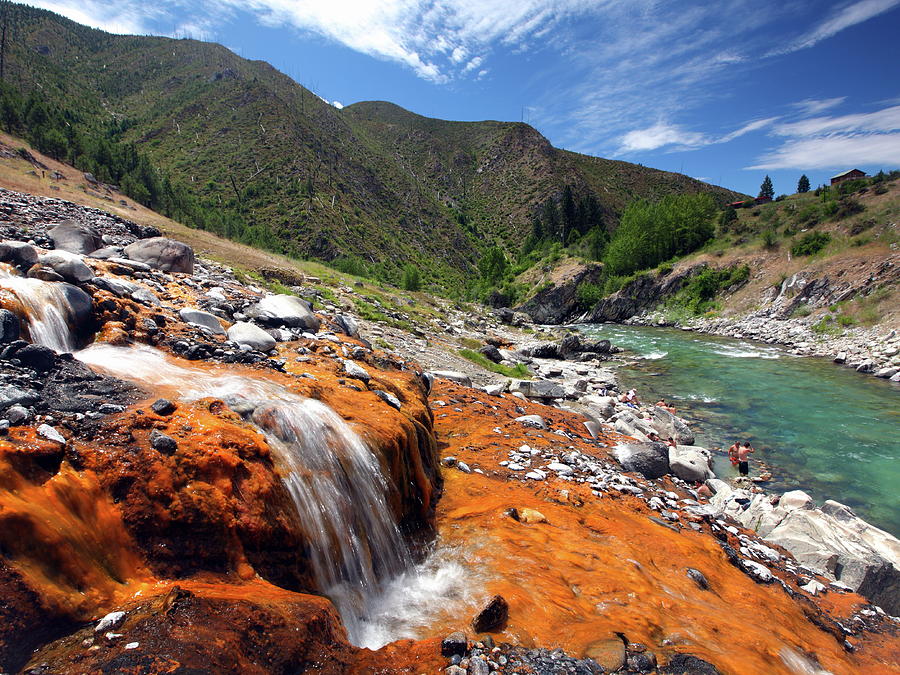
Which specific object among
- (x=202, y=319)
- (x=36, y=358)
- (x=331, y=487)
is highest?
(x=202, y=319)

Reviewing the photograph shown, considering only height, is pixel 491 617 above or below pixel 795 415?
below

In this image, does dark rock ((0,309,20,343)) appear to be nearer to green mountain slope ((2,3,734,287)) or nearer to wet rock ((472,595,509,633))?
wet rock ((472,595,509,633))

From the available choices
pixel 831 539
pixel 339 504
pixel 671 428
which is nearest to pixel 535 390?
pixel 671 428

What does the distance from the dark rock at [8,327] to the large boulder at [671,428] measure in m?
15.5

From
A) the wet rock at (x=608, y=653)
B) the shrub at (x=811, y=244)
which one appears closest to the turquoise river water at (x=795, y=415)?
the wet rock at (x=608, y=653)

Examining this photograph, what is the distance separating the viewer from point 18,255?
6727 millimetres

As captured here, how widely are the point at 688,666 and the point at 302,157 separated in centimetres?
8428

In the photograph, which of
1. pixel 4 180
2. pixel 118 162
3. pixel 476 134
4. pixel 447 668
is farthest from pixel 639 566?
pixel 476 134

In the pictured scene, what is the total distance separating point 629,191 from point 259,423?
131 metres

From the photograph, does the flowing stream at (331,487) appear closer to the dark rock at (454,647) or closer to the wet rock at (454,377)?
the dark rock at (454,647)

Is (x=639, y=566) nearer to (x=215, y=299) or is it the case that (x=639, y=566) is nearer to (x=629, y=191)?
(x=215, y=299)

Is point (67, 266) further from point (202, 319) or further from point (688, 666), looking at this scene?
point (688, 666)

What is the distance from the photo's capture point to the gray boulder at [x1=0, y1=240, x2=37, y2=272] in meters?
6.66

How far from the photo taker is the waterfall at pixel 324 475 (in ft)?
15.2
